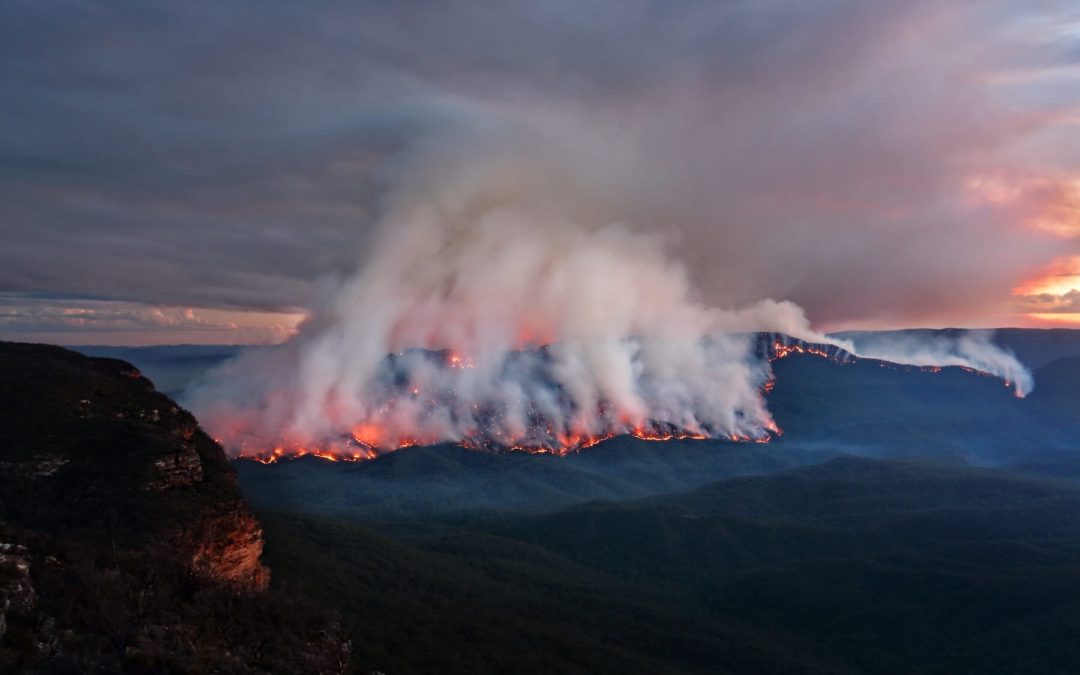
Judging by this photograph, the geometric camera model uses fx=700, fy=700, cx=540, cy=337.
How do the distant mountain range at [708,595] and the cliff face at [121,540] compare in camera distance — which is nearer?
the cliff face at [121,540]

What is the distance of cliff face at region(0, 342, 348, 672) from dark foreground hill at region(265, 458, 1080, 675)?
90.8 ft

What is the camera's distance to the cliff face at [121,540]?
3416 centimetres

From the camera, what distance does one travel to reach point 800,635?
136250 mm

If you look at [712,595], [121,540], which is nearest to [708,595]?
[712,595]

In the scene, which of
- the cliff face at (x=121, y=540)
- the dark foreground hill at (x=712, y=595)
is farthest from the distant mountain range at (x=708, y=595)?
the cliff face at (x=121, y=540)

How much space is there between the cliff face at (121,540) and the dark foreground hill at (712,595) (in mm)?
27683

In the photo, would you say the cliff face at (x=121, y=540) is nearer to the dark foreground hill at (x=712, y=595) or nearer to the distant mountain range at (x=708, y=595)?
the distant mountain range at (x=708, y=595)

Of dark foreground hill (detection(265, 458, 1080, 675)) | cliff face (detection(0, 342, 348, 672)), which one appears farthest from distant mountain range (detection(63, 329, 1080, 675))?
cliff face (detection(0, 342, 348, 672))

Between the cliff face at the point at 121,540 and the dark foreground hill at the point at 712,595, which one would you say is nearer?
the cliff face at the point at 121,540

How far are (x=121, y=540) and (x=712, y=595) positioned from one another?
134765 millimetres

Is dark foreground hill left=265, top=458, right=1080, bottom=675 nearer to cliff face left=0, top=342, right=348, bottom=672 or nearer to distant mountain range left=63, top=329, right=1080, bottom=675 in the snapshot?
distant mountain range left=63, top=329, right=1080, bottom=675

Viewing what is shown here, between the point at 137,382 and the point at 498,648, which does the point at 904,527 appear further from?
the point at 137,382

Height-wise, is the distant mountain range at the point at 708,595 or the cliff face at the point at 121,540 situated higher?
the cliff face at the point at 121,540

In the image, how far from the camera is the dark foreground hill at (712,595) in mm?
96250
